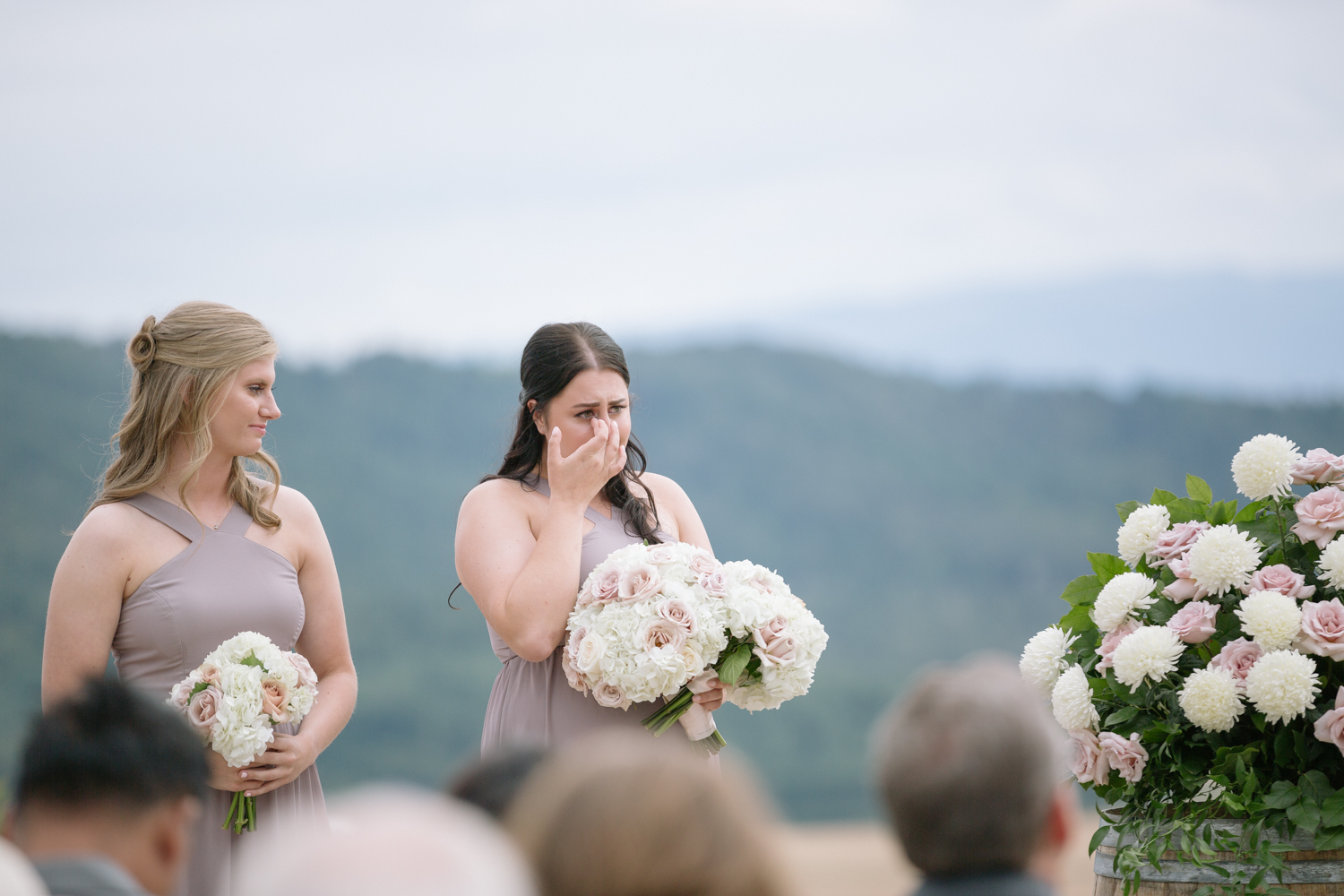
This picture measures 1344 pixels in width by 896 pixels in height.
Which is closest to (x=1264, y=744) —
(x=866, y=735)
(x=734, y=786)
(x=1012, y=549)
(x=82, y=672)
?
(x=734, y=786)

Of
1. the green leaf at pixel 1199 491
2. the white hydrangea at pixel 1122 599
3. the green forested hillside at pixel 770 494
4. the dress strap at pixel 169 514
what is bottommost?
the white hydrangea at pixel 1122 599

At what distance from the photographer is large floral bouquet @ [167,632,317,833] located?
346 centimetres

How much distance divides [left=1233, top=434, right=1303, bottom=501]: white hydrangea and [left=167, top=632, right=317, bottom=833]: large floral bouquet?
282cm

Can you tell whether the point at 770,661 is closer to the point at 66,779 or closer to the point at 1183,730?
the point at 1183,730

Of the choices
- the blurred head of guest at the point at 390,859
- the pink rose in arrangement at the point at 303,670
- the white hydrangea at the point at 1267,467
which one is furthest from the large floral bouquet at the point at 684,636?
the blurred head of guest at the point at 390,859

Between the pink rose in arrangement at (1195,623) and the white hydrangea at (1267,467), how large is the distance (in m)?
0.41

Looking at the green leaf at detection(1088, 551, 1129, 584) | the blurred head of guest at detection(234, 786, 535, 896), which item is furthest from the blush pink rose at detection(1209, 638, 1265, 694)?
the blurred head of guest at detection(234, 786, 535, 896)

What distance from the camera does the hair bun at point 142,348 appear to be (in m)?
3.78

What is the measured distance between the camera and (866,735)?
88.8 ft

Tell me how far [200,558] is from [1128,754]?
2.73 m

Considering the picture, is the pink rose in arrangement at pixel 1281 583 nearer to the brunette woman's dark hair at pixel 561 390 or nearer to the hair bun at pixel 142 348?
the brunette woman's dark hair at pixel 561 390

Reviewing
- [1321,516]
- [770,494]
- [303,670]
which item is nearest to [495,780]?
[303,670]

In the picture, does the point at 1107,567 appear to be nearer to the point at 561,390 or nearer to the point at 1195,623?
the point at 1195,623

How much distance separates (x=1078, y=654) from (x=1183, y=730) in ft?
1.32
